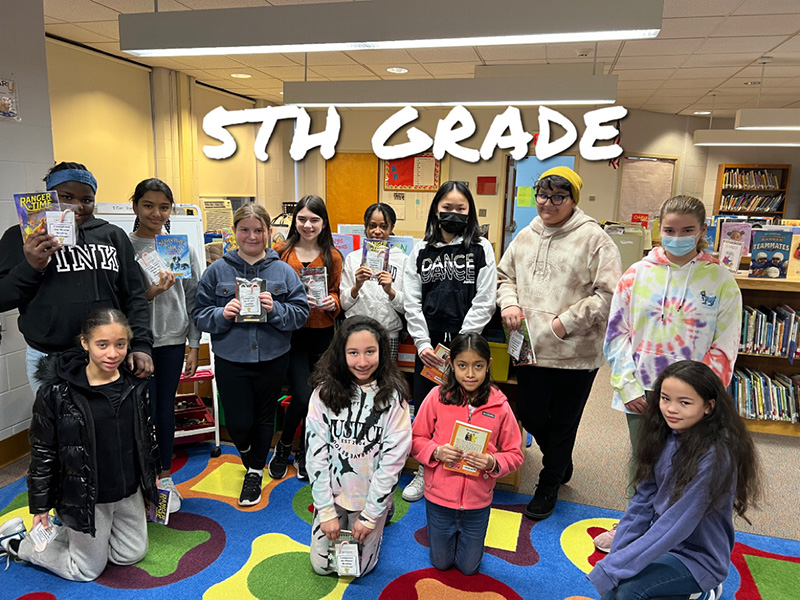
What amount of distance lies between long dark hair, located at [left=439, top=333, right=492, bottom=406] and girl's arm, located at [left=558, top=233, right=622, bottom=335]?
1.38 feet

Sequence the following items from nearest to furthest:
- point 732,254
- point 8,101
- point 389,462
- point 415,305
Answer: point 389,462
point 415,305
point 8,101
point 732,254

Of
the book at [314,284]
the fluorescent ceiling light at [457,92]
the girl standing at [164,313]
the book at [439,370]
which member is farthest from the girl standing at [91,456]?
the fluorescent ceiling light at [457,92]

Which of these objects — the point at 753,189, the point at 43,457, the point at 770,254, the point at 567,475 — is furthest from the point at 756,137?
the point at 43,457

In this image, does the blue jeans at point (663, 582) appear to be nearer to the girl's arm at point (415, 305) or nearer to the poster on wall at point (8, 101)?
the girl's arm at point (415, 305)

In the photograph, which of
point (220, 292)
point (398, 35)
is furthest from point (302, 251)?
point (398, 35)

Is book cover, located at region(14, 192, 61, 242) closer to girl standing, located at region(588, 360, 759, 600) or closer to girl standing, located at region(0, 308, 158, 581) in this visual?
girl standing, located at region(0, 308, 158, 581)

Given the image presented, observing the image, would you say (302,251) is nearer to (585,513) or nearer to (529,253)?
(529,253)

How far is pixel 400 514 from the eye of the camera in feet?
8.52

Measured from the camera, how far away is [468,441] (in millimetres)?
2125

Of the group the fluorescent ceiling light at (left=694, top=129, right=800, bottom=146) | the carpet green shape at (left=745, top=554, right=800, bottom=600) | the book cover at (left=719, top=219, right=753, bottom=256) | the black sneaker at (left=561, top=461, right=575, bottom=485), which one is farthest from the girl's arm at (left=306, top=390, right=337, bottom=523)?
the fluorescent ceiling light at (left=694, top=129, right=800, bottom=146)

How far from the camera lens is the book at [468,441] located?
83.3 inches

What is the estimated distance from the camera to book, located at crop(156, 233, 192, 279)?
246 cm

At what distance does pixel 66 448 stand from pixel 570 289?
209 centimetres

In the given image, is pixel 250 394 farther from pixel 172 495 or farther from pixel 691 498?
pixel 691 498
